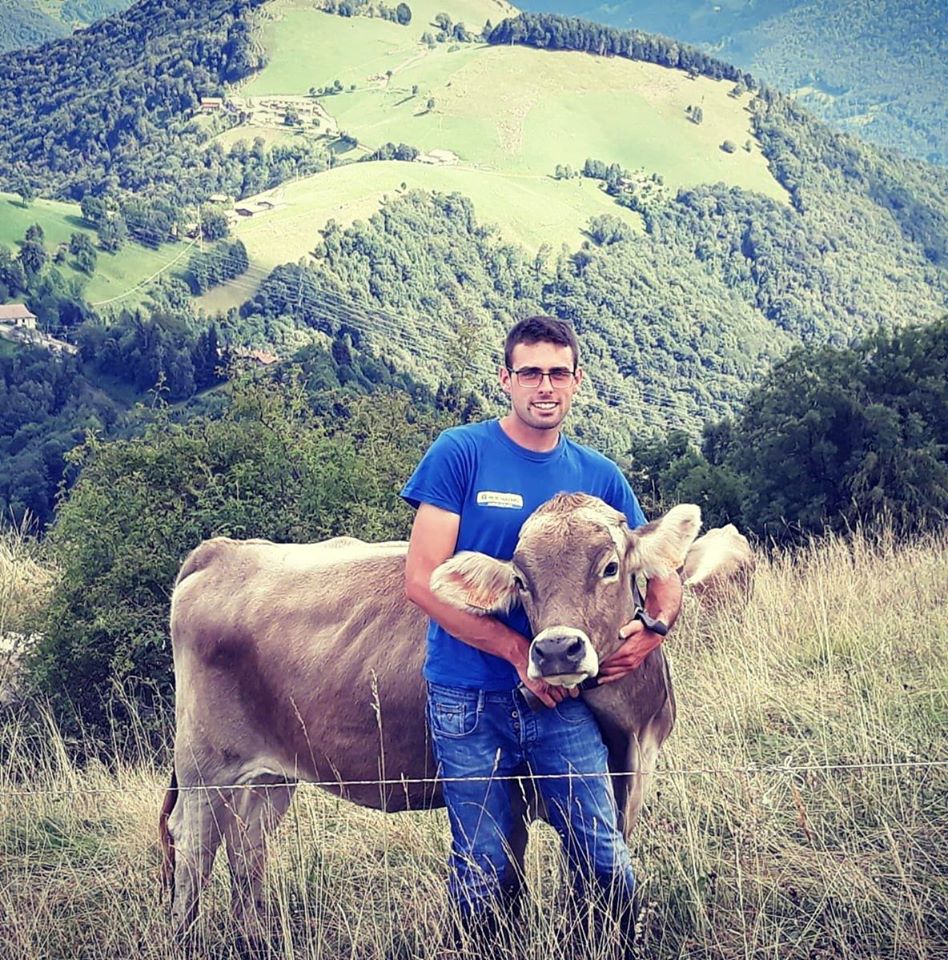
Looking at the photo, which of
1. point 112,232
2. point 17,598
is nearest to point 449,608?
point 17,598

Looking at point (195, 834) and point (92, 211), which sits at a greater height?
point (195, 834)

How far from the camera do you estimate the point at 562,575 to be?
12.9ft

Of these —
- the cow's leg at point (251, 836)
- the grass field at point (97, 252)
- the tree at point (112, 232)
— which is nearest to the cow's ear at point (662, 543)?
the cow's leg at point (251, 836)

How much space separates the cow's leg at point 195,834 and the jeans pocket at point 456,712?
1.65m

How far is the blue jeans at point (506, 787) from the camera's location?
3.93 m

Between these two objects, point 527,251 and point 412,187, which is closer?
point 527,251

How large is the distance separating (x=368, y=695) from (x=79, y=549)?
7.83 meters

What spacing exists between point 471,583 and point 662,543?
756mm

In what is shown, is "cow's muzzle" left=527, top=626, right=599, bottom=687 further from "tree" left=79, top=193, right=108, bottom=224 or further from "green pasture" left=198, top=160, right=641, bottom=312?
"tree" left=79, top=193, right=108, bottom=224

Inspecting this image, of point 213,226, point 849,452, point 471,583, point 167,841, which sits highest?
point 471,583

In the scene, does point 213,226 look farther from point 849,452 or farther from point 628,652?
point 628,652

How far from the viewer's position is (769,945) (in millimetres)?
4129

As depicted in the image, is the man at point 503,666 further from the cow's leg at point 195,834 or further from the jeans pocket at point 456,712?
the cow's leg at point 195,834

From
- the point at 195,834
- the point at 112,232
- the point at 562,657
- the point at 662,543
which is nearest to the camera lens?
the point at 562,657
